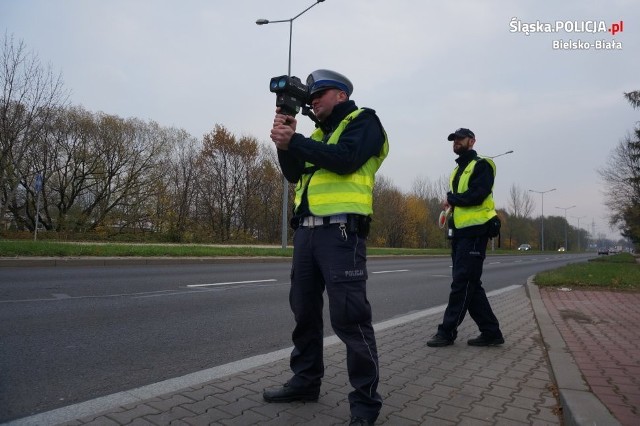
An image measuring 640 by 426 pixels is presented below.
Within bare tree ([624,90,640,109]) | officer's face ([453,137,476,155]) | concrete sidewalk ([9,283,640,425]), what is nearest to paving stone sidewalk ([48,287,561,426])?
concrete sidewalk ([9,283,640,425])

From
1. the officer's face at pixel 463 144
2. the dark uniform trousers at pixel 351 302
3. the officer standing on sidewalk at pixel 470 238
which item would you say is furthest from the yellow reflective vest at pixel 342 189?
the officer's face at pixel 463 144

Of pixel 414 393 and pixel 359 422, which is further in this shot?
pixel 414 393

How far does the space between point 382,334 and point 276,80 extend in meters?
3.44

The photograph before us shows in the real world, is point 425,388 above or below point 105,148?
below

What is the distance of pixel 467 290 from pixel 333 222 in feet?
7.89

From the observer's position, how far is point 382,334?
5180mm

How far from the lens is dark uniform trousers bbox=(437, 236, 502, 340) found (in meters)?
4.46

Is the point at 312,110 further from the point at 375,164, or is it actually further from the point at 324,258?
the point at 324,258

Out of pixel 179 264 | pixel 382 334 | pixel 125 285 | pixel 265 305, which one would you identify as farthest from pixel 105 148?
pixel 382 334

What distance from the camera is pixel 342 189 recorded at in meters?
2.64

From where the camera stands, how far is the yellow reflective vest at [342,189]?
2.62 metres

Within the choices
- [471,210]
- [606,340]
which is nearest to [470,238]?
[471,210]

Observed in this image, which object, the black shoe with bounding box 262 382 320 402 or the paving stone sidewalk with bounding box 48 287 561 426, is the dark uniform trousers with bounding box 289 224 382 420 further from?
the black shoe with bounding box 262 382 320 402

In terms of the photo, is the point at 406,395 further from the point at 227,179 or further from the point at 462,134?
the point at 227,179
